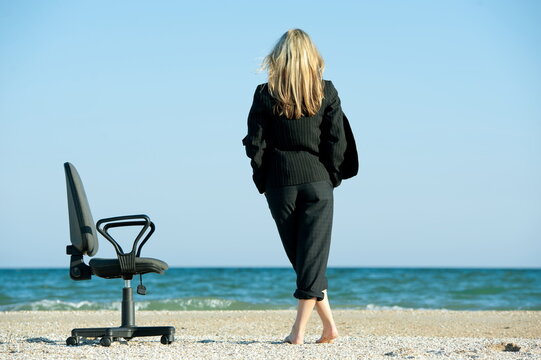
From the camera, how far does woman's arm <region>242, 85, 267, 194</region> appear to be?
4.80 m

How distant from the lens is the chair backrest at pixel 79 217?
17.9 feet

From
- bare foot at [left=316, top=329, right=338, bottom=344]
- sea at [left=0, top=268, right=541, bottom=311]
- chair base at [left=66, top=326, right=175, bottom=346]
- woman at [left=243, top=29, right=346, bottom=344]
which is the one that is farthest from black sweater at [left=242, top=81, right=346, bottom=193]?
sea at [left=0, top=268, right=541, bottom=311]

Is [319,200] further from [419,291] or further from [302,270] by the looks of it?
[419,291]

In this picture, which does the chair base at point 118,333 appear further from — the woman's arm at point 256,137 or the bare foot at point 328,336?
the woman's arm at point 256,137

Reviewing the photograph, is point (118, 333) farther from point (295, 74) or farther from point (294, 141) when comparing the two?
point (295, 74)

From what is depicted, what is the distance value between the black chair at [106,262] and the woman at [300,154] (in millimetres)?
1088

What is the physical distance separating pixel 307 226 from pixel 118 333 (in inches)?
65.0

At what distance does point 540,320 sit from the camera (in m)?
10.5

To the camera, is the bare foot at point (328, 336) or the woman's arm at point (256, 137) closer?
the woman's arm at point (256, 137)

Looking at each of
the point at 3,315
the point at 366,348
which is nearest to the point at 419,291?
the point at 3,315

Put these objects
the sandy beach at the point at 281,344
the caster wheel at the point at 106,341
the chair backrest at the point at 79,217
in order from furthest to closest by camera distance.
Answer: the chair backrest at the point at 79,217 < the caster wheel at the point at 106,341 < the sandy beach at the point at 281,344

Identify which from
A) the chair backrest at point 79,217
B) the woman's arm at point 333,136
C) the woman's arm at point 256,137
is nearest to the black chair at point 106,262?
the chair backrest at point 79,217

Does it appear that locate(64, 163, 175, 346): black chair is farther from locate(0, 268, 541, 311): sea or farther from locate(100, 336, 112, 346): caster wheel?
Result: locate(0, 268, 541, 311): sea

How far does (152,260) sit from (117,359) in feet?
3.95
